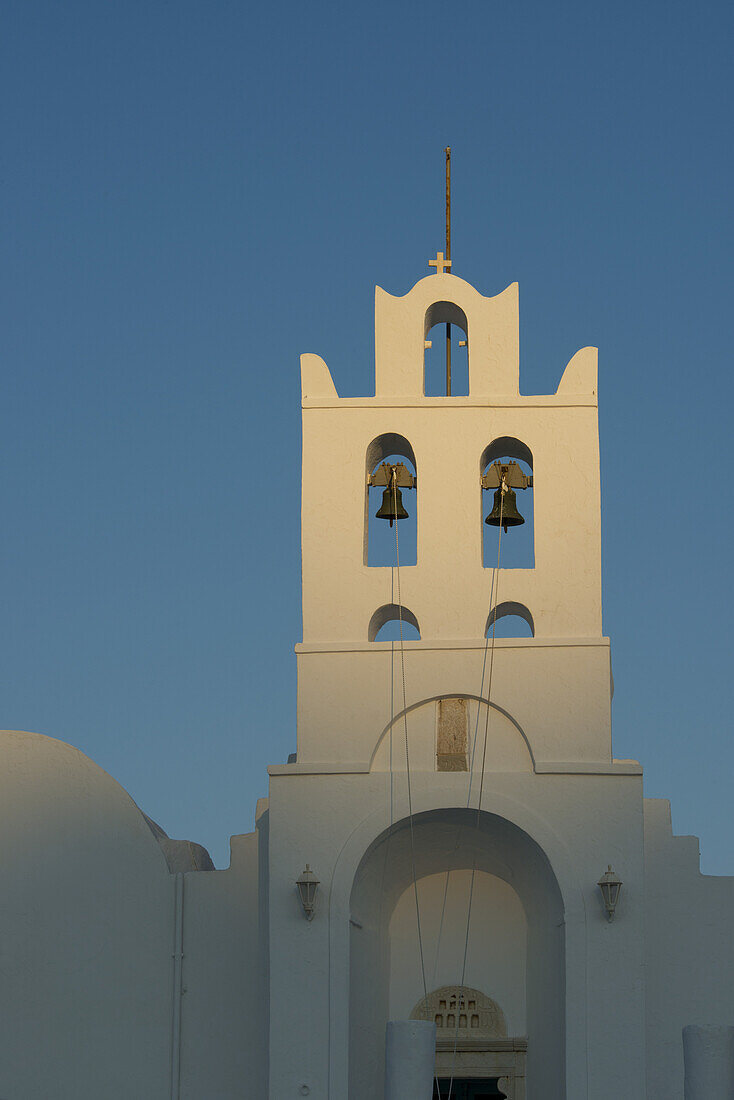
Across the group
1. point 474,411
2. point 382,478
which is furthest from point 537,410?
point 382,478

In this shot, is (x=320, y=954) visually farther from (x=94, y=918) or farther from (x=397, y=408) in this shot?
(x=397, y=408)

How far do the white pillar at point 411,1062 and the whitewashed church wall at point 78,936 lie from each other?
373 cm

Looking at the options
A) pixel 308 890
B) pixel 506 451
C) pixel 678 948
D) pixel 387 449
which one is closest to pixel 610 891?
pixel 678 948

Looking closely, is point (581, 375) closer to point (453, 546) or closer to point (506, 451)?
point (506, 451)

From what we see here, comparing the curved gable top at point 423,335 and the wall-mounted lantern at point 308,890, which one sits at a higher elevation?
the curved gable top at point 423,335

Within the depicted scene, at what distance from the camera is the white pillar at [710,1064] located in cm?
1543

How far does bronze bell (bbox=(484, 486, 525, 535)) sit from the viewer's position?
1839 centimetres

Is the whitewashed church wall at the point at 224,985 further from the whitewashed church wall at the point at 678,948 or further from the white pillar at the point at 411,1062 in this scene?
the whitewashed church wall at the point at 678,948

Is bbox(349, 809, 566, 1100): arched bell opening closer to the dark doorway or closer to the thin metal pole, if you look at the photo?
the dark doorway

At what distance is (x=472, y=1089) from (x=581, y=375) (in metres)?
7.71

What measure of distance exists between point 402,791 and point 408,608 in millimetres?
1860

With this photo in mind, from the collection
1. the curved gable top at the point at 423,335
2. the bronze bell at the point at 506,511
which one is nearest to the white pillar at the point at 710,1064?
the bronze bell at the point at 506,511

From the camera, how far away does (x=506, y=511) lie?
60.3ft

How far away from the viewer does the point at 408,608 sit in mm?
17734
